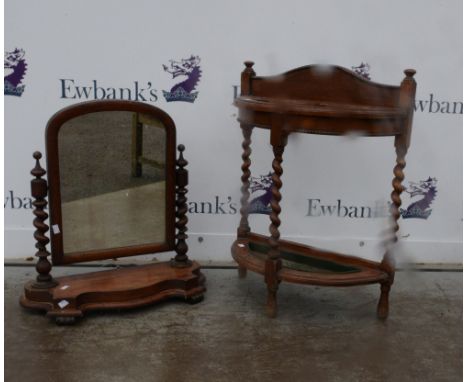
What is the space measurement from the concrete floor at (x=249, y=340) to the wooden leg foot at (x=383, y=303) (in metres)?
0.04

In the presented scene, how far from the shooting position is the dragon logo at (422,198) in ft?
9.93

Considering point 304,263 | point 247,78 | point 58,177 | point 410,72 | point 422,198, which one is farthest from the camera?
point 422,198

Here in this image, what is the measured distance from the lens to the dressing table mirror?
7.58 feet

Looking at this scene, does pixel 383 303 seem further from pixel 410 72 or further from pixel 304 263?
pixel 410 72

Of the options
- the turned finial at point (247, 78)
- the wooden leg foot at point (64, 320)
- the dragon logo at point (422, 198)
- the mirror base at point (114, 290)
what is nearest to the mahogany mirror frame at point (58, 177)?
the mirror base at point (114, 290)

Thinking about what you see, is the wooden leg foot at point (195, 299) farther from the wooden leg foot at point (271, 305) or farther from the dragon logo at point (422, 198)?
the dragon logo at point (422, 198)

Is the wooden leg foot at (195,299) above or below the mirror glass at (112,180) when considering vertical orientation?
below

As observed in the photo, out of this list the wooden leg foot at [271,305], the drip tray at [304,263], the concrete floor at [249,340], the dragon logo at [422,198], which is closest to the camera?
the concrete floor at [249,340]

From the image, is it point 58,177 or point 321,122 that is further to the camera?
point 58,177

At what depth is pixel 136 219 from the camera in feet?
8.41

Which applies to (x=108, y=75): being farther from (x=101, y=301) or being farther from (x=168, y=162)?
(x=101, y=301)

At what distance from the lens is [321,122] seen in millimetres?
2088

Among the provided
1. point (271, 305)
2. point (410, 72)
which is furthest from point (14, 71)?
point (410, 72)

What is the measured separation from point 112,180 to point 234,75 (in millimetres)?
907
